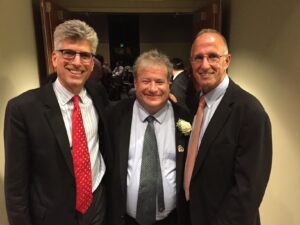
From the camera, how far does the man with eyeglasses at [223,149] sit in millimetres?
1363

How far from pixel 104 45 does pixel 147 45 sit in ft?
3.70

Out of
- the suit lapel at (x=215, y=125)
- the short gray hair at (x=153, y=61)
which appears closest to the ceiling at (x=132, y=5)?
the short gray hair at (x=153, y=61)

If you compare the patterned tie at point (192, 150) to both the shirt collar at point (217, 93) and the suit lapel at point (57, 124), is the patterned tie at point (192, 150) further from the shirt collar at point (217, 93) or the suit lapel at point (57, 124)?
the suit lapel at point (57, 124)

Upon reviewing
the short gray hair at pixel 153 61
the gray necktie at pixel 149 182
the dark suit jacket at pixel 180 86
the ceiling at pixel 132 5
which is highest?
the ceiling at pixel 132 5

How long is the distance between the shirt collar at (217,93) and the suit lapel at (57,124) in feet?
2.52

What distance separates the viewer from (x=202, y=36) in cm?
152

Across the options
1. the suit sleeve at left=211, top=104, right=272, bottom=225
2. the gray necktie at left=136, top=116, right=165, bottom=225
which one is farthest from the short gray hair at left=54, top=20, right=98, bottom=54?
the suit sleeve at left=211, top=104, right=272, bottom=225

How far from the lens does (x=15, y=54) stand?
7.86 ft

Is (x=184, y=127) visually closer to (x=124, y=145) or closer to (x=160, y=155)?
(x=160, y=155)

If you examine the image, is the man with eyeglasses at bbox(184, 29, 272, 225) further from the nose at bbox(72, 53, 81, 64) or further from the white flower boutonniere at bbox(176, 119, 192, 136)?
the nose at bbox(72, 53, 81, 64)

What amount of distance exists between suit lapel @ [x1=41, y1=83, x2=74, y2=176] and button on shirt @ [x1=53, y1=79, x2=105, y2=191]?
0.03 meters

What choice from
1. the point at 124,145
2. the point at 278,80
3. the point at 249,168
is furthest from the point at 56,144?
the point at 278,80

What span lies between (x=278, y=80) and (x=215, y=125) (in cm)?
103

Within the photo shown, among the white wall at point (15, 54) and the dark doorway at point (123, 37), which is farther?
the dark doorway at point (123, 37)
